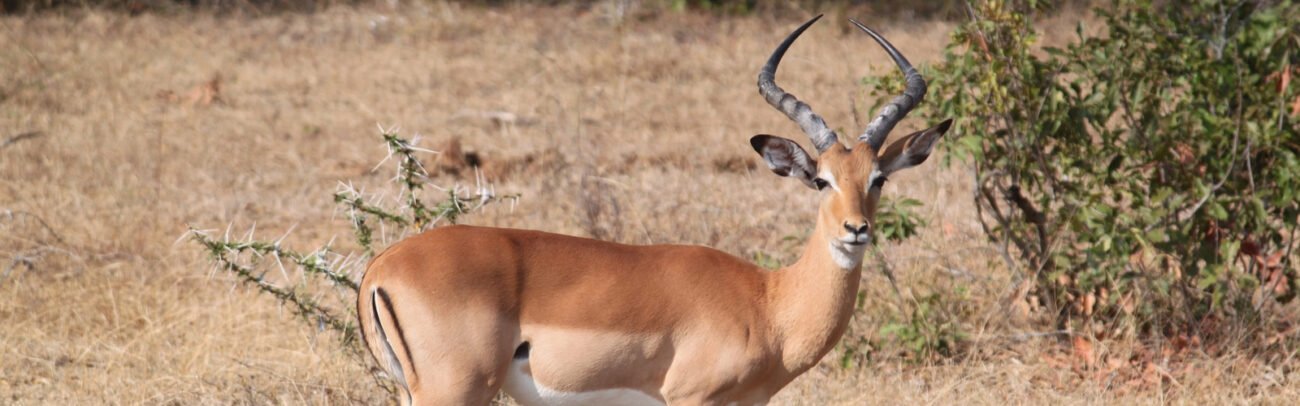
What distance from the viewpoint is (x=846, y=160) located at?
4.27m

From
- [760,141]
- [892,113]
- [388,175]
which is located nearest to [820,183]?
[760,141]

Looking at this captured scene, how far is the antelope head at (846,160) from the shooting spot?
13.8 feet

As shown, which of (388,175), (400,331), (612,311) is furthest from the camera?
(388,175)

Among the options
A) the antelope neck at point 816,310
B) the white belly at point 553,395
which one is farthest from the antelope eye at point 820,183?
the white belly at point 553,395

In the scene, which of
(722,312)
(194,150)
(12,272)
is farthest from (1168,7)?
(194,150)

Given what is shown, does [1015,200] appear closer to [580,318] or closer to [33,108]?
[580,318]

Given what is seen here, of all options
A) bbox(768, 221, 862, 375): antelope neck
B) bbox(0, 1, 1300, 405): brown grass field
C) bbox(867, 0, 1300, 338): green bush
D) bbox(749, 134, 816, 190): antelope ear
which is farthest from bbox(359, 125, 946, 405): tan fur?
bbox(867, 0, 1300, 338): green bush

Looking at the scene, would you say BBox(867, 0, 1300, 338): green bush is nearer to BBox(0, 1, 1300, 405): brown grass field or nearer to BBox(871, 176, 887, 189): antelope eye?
BBox(0, 1, 1300, 405): brown grass field

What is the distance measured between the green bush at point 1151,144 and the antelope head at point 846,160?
969 mm

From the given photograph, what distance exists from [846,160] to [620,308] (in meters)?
0.73

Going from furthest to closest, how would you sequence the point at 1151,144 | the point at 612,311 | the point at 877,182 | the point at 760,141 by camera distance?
1. the point at 1151,144
2. the point at 760,141
3. the point at 877,182
4. the point at 612,311

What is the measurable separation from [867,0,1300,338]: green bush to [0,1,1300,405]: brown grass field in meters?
0.28

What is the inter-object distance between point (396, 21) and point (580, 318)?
8.68 m

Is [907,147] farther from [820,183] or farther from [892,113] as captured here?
[820,183]
